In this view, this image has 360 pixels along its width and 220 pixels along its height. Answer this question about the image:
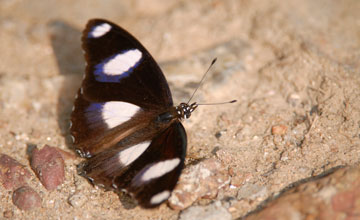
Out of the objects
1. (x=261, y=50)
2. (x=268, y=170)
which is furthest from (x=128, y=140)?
(x=261, y=50)

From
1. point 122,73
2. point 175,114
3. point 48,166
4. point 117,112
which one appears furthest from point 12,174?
point 175,114

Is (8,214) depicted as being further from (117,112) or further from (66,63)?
(66,63)

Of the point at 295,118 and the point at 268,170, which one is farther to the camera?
the point at 295,118

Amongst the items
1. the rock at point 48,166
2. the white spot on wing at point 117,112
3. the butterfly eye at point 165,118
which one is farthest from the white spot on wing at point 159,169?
the rock at point 48,166

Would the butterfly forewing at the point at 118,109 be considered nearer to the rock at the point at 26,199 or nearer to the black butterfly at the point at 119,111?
the black butterfly at the point at 119,111

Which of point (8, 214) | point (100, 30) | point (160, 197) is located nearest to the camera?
point (160, 197)

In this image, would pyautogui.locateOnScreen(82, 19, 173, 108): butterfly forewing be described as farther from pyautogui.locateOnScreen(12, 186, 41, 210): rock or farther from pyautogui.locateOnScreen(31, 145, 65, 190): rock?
pyautogui.locateOnScreen(12, 186, 41, 210): rock

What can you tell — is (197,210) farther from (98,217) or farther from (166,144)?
(98,217)
